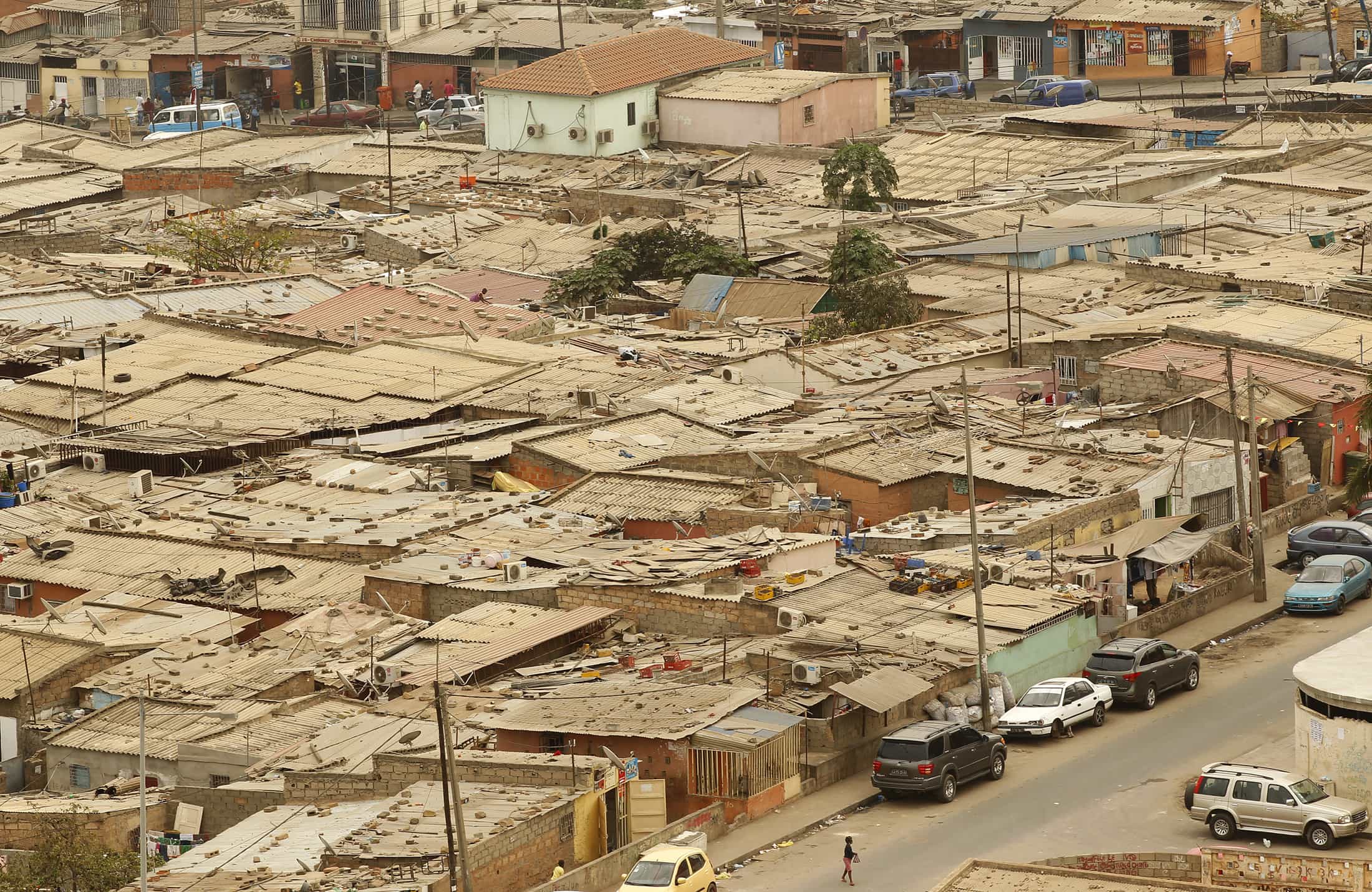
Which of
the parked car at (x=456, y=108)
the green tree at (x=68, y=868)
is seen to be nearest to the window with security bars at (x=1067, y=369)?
the green tree at (x=68, y=868)

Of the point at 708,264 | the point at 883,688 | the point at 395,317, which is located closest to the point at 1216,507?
the point at 883,688

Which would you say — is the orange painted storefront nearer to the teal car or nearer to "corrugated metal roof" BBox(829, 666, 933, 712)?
the teal car

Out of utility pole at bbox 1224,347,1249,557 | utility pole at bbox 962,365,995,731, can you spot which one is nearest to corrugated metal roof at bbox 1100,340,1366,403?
utility pole at bbox 1224,347,1249,557

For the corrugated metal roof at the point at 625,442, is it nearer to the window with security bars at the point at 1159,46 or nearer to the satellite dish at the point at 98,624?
the satellite dish at the point at 98,624

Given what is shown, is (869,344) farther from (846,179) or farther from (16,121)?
(16,121)

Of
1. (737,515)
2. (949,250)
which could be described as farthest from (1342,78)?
(737,515)

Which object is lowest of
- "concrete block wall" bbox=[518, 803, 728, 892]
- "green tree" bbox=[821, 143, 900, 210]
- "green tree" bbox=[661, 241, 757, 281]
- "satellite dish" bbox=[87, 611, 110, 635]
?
"concrete block wall" bbox=[518, 803, 728, 892]
